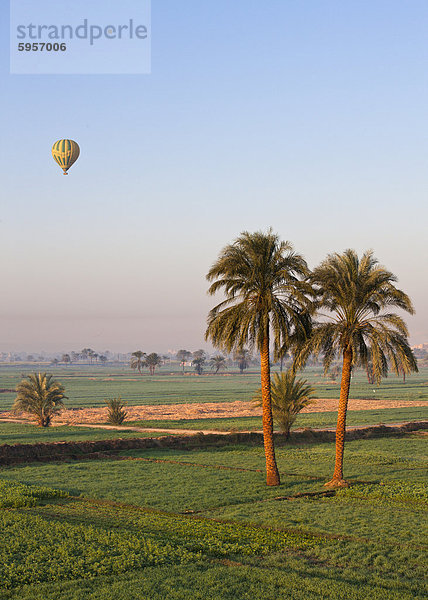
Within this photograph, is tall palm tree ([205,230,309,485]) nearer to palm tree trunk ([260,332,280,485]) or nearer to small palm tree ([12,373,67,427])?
palm tree trunk ([260,332,280,485])

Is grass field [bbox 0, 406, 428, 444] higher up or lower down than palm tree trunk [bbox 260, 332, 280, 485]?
lower down

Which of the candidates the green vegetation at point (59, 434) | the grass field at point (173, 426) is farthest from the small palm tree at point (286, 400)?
the green vegetation at point (59, 434)

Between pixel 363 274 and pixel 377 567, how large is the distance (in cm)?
1492

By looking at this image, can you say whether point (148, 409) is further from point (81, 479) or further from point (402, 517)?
point (402, 517)

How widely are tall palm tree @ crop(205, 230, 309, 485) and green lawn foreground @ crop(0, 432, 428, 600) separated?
Result: 187 inches

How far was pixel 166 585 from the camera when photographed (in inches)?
560

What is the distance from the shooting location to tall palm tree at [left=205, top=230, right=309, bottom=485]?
1115 inches

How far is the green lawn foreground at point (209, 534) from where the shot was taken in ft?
46.9

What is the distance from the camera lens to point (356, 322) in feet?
92.3

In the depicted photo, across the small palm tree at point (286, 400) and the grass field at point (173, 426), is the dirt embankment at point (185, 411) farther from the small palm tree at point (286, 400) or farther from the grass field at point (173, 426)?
the small palm tree at point (286, 400)

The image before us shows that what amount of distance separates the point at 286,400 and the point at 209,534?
29.0m

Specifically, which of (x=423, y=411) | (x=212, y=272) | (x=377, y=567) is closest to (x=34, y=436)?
(x=212, y=272)

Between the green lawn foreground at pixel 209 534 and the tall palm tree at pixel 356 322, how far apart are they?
4.37 m

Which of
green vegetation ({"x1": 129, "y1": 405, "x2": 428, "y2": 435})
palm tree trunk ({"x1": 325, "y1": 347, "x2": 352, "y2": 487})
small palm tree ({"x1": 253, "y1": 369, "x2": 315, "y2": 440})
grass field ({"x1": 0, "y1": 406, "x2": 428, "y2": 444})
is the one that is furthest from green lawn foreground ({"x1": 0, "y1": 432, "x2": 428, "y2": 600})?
green vegetation ({"x1": 129, "y1": 405, "x2": 428, "y2": 435})
